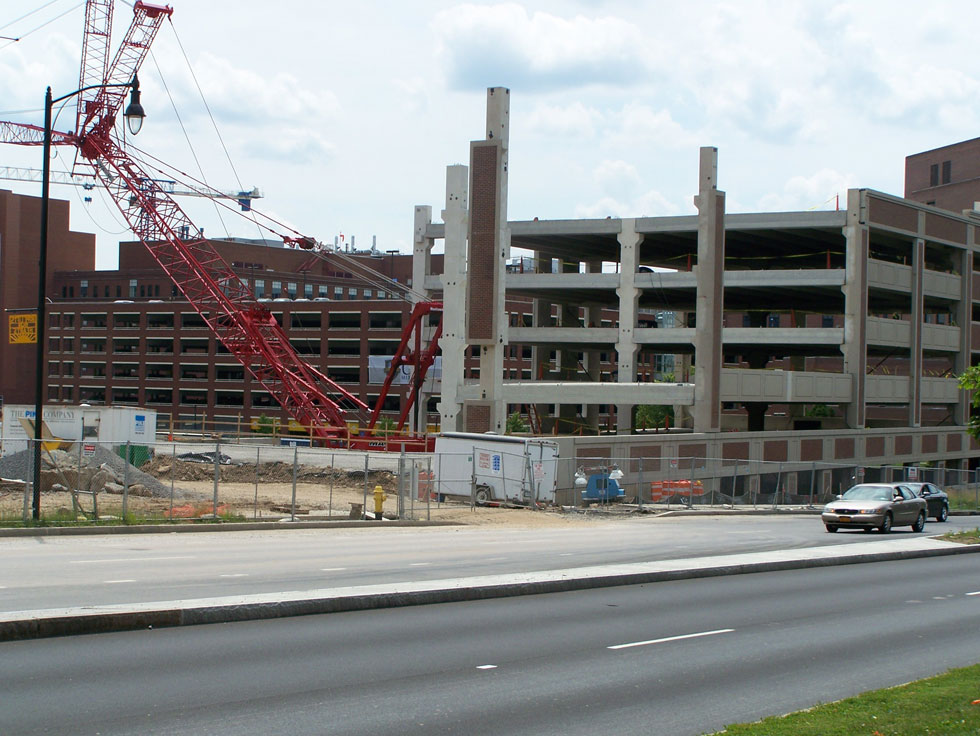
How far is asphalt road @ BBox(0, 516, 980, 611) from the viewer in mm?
16484

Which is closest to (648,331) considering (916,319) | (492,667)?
(916,319)

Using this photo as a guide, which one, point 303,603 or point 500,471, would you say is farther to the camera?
point 500,471

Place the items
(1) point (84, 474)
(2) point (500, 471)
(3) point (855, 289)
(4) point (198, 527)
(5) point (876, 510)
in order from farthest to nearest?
(3) point (855, 289)
(2) point (500, 471)
(1) point (84, 474)
(5) point (876, 510)
(4) point (198, 527)

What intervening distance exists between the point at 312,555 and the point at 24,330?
986cm

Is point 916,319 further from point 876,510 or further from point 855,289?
point 876,510

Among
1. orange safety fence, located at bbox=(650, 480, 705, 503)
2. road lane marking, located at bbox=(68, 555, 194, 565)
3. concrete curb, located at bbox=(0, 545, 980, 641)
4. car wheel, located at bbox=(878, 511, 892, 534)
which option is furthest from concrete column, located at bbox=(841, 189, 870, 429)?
road lane marking, located at bbox=(68, 555, 194, 565)

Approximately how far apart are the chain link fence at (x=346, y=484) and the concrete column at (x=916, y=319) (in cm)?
958

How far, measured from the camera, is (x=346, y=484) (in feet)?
167

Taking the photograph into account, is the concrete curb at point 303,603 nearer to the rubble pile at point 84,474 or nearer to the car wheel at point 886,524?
the car wheel at point 886,524

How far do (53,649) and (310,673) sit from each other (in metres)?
3.05

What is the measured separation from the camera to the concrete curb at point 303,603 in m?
12.6

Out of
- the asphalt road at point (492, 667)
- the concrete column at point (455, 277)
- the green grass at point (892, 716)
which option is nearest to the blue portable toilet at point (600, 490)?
the concrete column at point (455, 277)

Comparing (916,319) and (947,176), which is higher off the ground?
(947,176)

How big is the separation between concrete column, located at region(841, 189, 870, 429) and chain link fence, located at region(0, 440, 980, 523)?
7.07m
